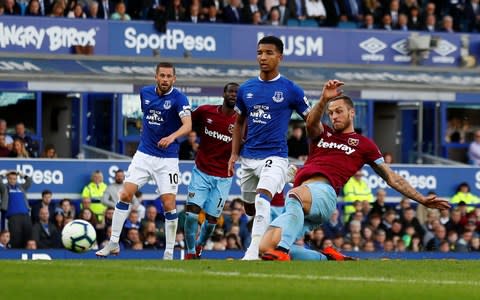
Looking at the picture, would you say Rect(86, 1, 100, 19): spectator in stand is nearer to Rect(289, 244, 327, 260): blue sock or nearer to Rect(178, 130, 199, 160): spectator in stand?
Rect(178, 130, 199, 160): spectator in stand

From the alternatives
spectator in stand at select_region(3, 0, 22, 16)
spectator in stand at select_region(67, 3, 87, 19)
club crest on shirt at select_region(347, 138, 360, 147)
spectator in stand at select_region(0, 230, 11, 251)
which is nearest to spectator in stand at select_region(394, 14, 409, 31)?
spectator in stand at select_region(67, 3, 87, 19)

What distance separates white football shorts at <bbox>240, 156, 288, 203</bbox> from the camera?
53.6 feet

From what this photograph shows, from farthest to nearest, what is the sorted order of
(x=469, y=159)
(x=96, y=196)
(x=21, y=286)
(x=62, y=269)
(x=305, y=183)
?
(x=469, y=159)
(x=96, y=196)
(x=305, y=183)
(x=62, y=269)
(x=21, y=286)

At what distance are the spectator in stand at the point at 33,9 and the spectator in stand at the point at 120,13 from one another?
1728 mm

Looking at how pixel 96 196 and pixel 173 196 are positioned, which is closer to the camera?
pixel 173 196

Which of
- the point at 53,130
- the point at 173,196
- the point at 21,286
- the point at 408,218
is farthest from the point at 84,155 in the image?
the point at 21,286

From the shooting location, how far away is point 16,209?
25.6m

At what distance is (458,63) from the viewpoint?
3553cm

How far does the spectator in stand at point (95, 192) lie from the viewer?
27234 millimetres

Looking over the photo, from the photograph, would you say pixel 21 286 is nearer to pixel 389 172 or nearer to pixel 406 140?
pixel 389 172

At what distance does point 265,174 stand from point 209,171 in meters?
2.61

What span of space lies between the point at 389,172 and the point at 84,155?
15.6 metres

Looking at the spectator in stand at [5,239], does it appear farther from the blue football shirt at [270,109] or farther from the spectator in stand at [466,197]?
the spectator in stand at [466,197]

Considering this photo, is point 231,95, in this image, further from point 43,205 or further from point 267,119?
point 43,205
